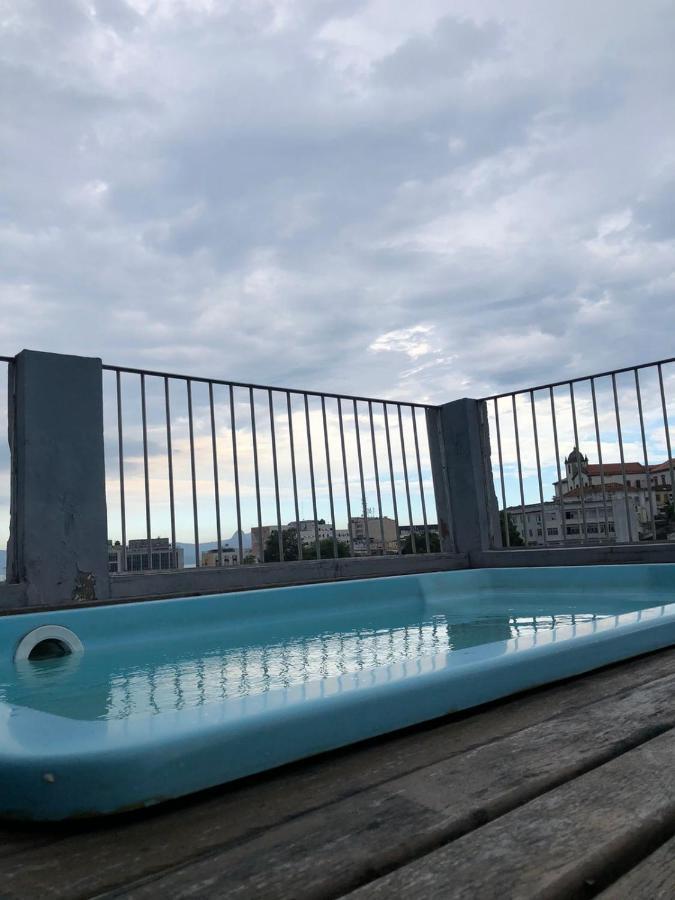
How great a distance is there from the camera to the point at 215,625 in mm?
2936

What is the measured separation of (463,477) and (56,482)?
2.92 meters

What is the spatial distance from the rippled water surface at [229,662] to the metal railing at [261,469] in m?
Result: 0.83

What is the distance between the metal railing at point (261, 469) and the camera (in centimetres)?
341

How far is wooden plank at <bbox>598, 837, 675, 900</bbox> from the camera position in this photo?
480 millimetres

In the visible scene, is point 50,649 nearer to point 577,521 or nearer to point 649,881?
point 649,881

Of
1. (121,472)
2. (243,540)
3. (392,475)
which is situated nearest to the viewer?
(121,472)

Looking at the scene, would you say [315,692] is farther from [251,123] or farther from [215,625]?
[251,123]

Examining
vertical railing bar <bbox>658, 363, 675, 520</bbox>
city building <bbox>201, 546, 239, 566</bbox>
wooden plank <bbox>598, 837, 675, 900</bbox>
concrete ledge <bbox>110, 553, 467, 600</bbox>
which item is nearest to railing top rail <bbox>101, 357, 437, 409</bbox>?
city building <bbox>201, 546, 239, 566</bbox>

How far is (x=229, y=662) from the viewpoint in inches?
85.3

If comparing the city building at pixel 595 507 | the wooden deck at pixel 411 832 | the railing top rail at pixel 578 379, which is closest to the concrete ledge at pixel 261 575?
the city building at pixel 595 507

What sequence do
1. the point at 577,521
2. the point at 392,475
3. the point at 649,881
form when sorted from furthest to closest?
the point at 392,475 → the point at 577,521 → the point at 649,881

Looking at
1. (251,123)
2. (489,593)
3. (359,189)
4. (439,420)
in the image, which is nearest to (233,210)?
(251,123)

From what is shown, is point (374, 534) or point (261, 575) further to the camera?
point (374, 534)

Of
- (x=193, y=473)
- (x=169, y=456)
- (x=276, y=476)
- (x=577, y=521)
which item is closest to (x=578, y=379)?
(x=577, y=521)
